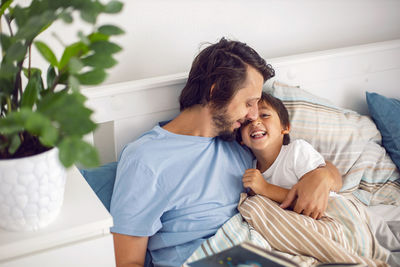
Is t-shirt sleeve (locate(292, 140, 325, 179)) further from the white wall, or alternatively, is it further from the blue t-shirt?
the white wall

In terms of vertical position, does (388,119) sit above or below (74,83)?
below

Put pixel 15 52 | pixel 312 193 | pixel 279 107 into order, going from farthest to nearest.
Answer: pixel 279 107 < pixel 312 193 < pixel 15 52

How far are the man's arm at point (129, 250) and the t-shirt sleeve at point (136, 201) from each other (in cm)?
2

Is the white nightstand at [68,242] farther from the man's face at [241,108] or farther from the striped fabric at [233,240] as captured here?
the man's face at [241,108]

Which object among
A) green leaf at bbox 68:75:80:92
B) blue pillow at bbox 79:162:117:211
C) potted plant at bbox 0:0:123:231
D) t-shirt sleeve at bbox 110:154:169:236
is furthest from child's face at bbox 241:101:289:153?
green leaf at bbox 68:75:80:92

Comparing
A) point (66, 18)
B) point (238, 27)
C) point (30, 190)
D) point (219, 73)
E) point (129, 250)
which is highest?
point (66, 18)

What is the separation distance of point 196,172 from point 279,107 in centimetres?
43

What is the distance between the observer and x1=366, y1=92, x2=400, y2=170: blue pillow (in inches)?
71.4

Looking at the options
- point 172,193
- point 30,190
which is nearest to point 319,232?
point 172,193

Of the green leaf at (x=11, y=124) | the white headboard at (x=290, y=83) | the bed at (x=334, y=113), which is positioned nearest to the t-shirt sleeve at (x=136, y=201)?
the bed at (x=334, y=113)

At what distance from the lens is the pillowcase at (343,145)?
1690 mm

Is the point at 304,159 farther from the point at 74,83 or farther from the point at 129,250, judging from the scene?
the point at 74,83

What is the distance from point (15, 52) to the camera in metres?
0.80

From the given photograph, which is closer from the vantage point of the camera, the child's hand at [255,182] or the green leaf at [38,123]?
the green leaf at [38,123]
